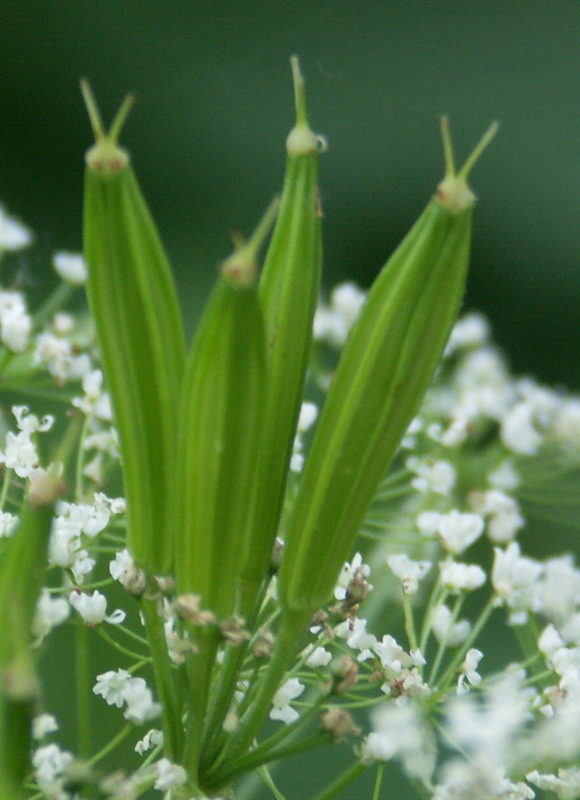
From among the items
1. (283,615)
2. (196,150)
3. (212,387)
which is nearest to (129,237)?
(212,387)

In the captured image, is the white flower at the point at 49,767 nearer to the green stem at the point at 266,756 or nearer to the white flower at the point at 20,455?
the green stem at the point at 266,756

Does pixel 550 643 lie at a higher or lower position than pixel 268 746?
higher

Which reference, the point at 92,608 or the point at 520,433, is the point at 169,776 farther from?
the point at 520,433

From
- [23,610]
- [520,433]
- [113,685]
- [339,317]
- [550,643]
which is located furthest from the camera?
[339,317]

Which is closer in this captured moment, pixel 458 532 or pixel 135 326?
pixel 135 326

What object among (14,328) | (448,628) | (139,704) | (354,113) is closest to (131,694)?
(139,704)

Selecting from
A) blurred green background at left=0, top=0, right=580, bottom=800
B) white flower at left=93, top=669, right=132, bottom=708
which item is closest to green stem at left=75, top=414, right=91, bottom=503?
white flower at left=93, top=669, right=132, bottom=708
